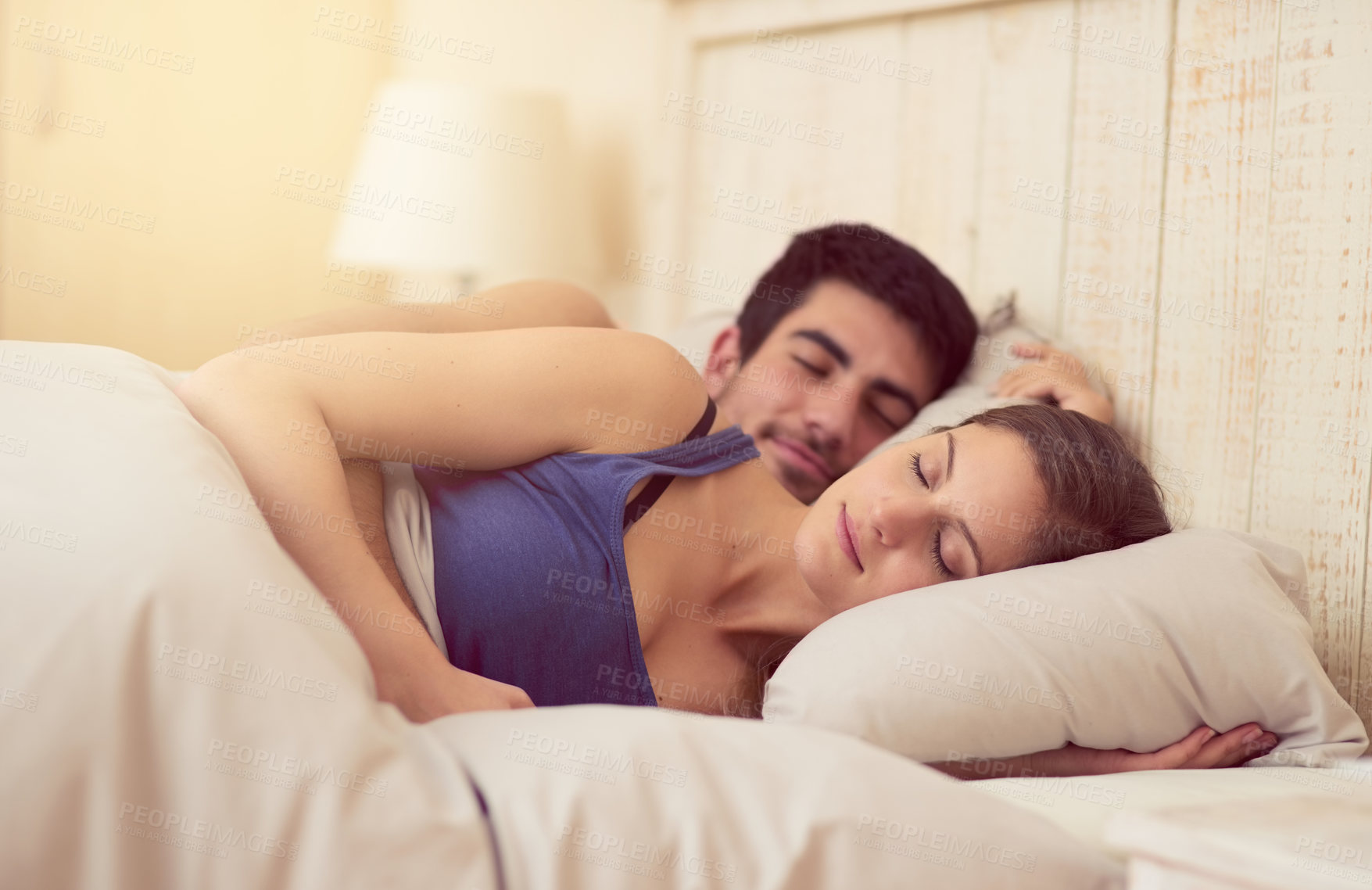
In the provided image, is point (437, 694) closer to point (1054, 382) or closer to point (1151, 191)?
point (1054, 382)

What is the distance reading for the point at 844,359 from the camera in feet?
4.88

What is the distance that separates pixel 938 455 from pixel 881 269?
1.89 feet

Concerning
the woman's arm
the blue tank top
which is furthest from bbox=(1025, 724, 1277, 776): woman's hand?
the woman's arm

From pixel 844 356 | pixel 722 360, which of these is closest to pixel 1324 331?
pixel 844 356

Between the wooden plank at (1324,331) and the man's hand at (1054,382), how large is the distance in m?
0.20

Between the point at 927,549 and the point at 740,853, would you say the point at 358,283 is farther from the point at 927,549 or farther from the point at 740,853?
the point at 740,853

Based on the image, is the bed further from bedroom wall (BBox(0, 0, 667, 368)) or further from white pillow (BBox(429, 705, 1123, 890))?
bedroom wall (BBox(0, 0, 667, 368))

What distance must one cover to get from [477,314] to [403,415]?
484mm

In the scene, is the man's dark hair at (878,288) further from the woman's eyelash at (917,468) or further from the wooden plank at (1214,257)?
the woman's eyelash at (917,468)

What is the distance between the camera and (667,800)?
60 centimetres

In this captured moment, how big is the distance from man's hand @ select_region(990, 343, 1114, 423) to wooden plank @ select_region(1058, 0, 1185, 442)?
0.17 feet

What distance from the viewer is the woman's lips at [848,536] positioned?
1017mm

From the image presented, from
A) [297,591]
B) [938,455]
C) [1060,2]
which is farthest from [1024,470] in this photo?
[1060,2]

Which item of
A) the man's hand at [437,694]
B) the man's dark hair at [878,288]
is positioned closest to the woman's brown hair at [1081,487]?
the man's dark hair at [878,288]
